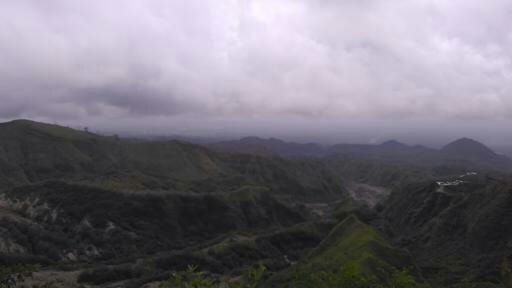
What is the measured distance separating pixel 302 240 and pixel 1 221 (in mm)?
58197

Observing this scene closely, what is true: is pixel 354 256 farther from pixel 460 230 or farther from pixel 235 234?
pixel 235 234

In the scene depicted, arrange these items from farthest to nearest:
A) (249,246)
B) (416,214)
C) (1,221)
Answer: (416,214)
(249,246)
(1,221)

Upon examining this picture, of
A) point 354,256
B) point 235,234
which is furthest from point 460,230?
point 235,234

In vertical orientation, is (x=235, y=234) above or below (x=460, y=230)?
below

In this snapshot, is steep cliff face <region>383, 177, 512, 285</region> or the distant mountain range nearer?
the distant mountain range

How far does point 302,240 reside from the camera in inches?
4567

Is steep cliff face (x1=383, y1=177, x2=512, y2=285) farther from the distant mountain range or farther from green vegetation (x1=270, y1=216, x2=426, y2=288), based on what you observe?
green vegetation (x1=270, y1=216, x2=426, y2=288)

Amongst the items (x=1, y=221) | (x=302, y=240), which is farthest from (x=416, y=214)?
(x=1, y=221)

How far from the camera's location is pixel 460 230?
111500mm

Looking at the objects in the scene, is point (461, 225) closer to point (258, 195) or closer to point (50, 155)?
point (258, 195)

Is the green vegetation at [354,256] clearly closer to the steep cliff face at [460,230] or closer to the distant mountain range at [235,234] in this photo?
the distant mountain range at [235,234]

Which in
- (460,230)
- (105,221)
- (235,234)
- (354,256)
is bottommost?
(235,234)

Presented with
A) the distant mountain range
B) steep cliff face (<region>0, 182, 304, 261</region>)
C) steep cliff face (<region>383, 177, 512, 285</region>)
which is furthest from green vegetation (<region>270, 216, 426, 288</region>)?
steep cliff face (<region>0, 182, 304, 261</region>)

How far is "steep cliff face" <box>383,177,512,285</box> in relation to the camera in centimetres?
A: 9029
